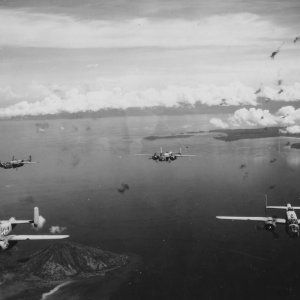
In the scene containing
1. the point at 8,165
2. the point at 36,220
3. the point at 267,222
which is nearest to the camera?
the point at 267,222

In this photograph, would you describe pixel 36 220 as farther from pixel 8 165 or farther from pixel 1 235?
pixel 8 165

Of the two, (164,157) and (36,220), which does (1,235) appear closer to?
(36,220)

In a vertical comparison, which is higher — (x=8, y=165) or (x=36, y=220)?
(x=8, y=165)

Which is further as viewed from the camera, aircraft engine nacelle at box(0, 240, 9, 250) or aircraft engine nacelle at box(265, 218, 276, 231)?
aircraft engine nacelle at box(265, 218, 276, 231)

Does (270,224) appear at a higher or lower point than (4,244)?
higher

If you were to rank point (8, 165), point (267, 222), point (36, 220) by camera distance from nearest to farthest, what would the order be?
point (267, 222) → point (36, 220) → point (8, 165)

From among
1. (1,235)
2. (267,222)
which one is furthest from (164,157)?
(1,235)

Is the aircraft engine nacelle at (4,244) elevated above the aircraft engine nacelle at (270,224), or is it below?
below

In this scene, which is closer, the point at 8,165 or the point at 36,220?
the point at 36,220

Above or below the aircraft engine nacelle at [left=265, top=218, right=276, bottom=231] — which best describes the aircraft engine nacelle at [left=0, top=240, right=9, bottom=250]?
below

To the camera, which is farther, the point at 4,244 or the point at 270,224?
the point at 270,224

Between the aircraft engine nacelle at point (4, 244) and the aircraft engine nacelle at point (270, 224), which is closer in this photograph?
the aircraft engine nacelle at point (4, 244)
